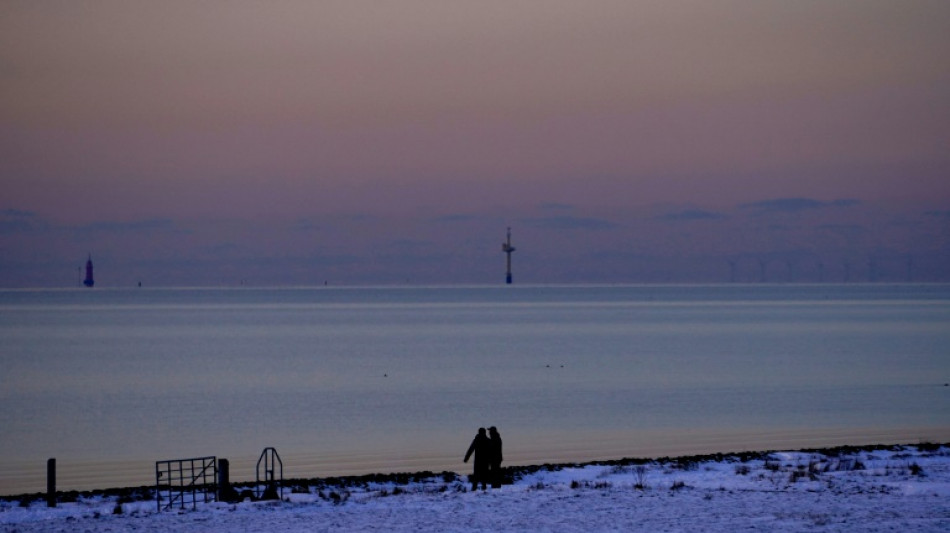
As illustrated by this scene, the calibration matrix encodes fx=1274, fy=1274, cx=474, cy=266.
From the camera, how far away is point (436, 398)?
57.6 meters

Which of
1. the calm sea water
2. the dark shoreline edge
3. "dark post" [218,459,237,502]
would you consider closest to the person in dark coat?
the dark shoreline edge

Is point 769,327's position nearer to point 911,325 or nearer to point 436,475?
point 911,325

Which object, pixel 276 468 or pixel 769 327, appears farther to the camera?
pixel 769 327

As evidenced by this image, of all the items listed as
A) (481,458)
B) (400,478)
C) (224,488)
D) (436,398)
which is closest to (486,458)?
(481,458)

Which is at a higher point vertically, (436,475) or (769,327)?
(769,327)

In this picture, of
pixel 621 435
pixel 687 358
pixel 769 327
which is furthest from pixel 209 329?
pixel 621 435

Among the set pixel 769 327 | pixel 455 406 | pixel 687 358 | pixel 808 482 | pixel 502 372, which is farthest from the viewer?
pixel 769 327

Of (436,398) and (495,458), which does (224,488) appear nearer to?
(495,458)

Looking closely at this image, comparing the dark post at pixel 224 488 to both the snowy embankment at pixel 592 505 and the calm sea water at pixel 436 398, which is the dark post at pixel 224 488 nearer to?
the snowy embankment at pixel 592 505

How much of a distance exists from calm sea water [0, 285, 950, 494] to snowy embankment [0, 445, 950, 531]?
8241 mm

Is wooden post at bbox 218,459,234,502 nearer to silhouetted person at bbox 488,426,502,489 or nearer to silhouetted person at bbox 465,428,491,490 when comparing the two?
silhouetted person at bbox 465,428,491,490

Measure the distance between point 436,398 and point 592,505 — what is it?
121ft

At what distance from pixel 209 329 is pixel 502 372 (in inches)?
2971

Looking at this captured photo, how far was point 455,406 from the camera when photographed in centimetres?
5384
